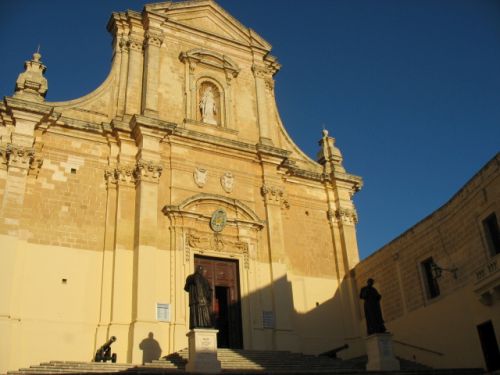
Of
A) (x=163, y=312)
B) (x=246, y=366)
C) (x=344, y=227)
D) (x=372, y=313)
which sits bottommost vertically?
(x=246, y=366)

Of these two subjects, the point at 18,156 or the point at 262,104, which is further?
the point at 262,104

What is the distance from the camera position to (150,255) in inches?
637

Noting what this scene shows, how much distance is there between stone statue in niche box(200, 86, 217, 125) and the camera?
20438 millimetres

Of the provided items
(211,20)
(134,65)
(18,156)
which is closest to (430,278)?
(134,65)

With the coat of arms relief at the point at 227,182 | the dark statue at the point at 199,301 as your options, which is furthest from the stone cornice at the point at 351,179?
the dark statue at the point at 199,301

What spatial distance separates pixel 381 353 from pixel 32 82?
42.8 ft

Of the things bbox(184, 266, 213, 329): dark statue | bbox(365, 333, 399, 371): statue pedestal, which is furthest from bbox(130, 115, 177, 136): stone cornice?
bbox(365, 333, 399, 371): statue pedestal

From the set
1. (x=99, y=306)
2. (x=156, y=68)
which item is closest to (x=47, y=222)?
(x=99, y=306)

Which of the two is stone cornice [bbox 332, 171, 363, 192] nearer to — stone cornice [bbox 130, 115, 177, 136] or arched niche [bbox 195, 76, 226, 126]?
arched niche [bbox 195, 76, 226, 126]

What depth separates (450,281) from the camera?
1580 centimetres

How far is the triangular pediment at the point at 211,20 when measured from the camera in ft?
70.8

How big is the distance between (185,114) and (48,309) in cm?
833

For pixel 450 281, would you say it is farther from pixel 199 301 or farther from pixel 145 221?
pixel 145 221

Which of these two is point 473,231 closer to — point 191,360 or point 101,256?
point 191,360
